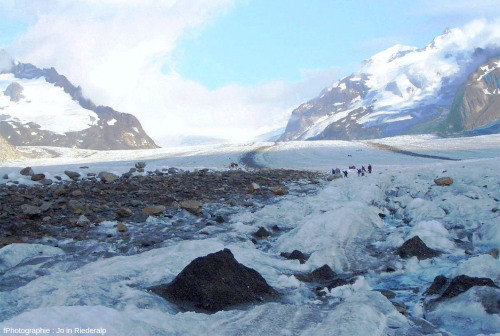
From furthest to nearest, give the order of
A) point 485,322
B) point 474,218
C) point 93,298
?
point 474,218 → point 93,298 → point 485,322

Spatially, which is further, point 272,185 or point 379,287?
point 272,185

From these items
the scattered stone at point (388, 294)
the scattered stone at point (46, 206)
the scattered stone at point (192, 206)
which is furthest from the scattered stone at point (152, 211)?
the scattered stone at point (388, 294)

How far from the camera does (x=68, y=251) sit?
8.00 meters

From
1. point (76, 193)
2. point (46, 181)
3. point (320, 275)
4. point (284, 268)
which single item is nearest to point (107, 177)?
point (46, 181)

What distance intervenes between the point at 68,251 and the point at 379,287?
18.1 feet

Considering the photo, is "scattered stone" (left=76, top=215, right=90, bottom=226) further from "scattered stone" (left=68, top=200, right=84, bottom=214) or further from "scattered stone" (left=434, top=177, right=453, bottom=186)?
"scattered stone" (left=434, top=177, right=453, bottom=186)

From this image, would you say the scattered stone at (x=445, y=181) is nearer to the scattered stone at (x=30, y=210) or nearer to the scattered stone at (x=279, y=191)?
the scattered stone at (x=279, y=191)

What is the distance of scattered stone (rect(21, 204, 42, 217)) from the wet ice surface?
1.63m

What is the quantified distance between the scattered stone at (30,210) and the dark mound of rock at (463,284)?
866 centimetres

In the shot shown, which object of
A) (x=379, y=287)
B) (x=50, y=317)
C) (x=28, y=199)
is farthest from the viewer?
(x=28, y=199)

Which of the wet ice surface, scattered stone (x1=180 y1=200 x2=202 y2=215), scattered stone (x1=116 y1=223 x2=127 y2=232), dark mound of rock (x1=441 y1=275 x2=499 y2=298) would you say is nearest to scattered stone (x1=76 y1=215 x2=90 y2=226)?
the wet ice surface

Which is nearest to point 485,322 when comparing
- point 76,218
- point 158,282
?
point 158,282

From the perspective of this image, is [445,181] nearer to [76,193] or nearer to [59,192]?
[76,193]

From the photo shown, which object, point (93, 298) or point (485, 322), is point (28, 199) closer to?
point (93, 298)
